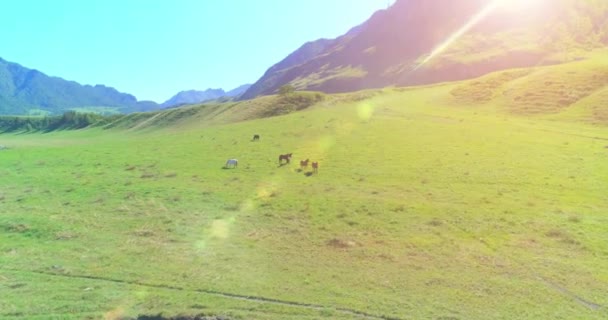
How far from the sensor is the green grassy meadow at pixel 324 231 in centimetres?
1554

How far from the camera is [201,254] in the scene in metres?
20.0


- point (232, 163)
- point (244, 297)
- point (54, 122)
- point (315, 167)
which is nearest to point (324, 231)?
point (244, 297)

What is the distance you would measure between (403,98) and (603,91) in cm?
3500

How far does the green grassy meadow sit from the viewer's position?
1554cm

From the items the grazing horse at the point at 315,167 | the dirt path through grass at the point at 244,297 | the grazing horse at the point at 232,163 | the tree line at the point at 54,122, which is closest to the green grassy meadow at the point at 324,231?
the dirt path through grass at the point at 244,297

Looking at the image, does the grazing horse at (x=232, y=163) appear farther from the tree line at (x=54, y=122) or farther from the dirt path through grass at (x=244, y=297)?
the tree line at (x=54, y=122)

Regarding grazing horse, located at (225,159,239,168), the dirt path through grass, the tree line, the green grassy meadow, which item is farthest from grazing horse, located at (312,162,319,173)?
the tree line

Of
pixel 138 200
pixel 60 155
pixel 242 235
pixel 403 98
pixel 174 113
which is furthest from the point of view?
pixel 174 113

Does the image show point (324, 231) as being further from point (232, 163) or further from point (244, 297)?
point (232, 163)

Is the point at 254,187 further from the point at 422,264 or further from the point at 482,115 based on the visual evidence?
the point at 482,115

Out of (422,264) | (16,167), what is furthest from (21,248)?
(16,167)

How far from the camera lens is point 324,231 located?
73.5 feet

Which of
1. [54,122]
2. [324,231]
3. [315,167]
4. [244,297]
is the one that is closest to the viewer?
[244,297]

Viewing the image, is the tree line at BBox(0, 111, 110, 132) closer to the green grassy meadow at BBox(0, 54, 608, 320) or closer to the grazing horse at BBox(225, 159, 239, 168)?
the green grassy meadow at BBox(0, 54, 608, 320)
